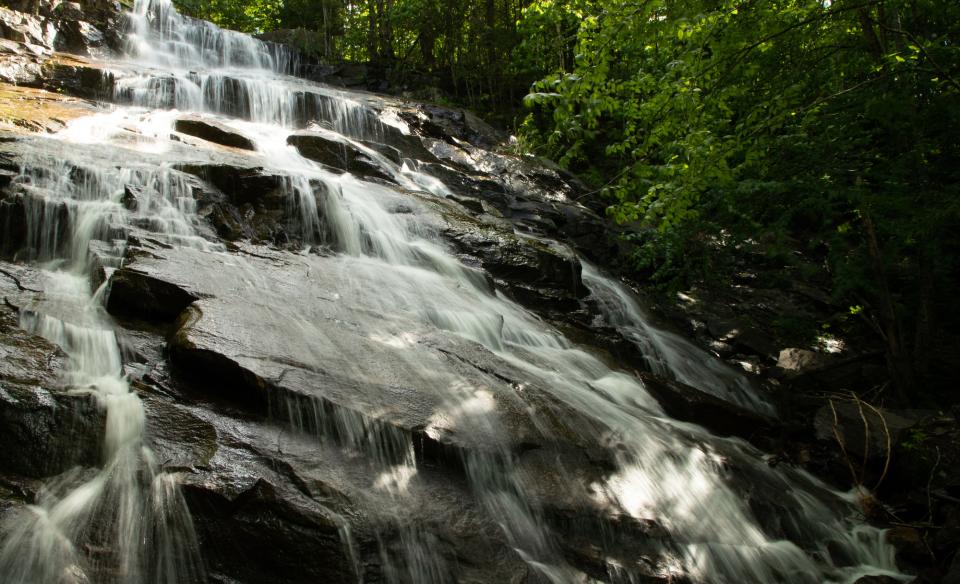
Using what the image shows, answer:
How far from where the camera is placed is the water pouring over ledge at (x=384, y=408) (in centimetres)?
306

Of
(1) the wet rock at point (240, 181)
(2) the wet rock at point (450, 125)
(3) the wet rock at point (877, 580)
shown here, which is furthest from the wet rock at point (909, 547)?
(2) the wet rock at point (450, 125)

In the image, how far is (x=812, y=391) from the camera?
7910 millimetres

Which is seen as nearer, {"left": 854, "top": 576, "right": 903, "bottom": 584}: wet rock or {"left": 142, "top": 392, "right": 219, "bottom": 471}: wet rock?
{"left": 142, "top": 392, "right": 219, "bottom": 471}: wet rock

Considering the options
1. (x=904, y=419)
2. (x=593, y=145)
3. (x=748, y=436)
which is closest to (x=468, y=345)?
(x=748, y=436)

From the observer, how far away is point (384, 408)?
3799mm

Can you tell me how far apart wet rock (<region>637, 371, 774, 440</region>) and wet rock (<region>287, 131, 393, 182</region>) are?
5.66m

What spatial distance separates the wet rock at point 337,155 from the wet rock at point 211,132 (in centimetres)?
92

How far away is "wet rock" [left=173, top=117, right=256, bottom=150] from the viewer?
886 centimetres

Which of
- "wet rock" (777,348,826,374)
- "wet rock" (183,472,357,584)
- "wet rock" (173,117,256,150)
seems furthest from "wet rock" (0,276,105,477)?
"wet rock" (777,348,826,374)

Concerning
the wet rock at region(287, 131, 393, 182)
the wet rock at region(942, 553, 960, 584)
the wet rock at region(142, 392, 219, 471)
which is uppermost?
the wet rock at region(287, 131, 393, 182)

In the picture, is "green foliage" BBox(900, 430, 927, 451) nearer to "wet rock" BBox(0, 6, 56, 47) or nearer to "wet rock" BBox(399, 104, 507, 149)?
"wet rock" BBox(399, 104, 507, 149)

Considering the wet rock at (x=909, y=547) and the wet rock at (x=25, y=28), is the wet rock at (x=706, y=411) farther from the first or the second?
Result: the wet rock at (x=25, y=28)

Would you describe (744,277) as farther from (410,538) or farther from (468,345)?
(410,538)

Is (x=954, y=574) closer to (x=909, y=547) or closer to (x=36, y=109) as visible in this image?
(x=909, y=547)
